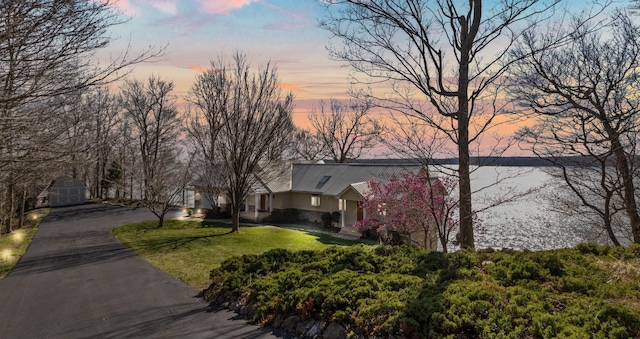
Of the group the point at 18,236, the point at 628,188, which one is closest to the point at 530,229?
the point at 628,188

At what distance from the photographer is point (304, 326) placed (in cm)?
614

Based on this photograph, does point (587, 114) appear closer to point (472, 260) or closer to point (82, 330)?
point (472, 260)

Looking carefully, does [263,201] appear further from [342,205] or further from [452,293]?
[452,293]

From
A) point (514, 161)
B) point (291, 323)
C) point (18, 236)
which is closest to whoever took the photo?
point (291, 323)

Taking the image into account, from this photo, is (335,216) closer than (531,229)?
No

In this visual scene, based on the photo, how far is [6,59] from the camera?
5395 mm

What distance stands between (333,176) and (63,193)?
87.2 ft

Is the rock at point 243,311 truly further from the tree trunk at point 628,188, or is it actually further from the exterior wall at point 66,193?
the exterior wall at point 66,193

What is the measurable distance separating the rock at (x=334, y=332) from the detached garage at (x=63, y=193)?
3607 centimetres

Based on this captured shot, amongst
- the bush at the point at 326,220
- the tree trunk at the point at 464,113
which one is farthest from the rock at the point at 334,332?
the bush at the point at 326,220

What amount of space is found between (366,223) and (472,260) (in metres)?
14.0

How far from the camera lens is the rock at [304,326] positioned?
6070 millimetres

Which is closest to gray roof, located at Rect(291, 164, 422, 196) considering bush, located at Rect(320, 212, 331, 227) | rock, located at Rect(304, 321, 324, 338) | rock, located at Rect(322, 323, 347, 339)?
bush, located at Rect(320, 212, 331, 227)

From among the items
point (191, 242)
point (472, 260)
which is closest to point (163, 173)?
point (191, 242)
